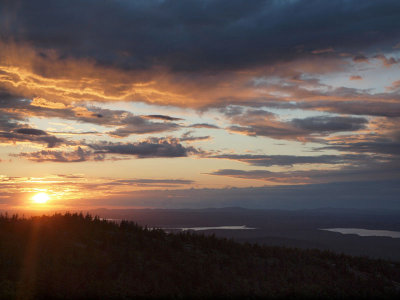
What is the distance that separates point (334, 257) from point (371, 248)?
384 feet

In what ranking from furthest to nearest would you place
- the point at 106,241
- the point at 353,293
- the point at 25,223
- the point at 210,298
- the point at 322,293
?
the point at 25,223 < the point at 106,241 < the point at 353,293 < the point at 322,293 < the point at 210,298

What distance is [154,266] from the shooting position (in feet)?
60.7

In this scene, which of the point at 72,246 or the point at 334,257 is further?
the point at 334,257

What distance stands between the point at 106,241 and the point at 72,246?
2153 mm

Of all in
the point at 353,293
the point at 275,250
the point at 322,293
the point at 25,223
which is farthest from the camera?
the point at 275,250

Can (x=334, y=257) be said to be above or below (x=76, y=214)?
below

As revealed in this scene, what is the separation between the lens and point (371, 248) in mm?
130500

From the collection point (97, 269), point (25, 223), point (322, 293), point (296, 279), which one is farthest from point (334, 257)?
point (25, 223)

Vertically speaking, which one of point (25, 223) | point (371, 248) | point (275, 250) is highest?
point (25, 223)

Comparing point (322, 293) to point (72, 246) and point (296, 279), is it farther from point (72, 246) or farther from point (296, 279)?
point (72, 246)

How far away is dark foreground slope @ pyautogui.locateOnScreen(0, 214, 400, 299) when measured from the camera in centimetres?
1486

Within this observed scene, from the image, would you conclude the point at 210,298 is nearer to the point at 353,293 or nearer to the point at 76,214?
the point at 353,293

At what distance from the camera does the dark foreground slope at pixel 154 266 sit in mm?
14859

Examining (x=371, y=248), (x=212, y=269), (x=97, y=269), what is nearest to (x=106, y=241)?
(x=97, y=269)
